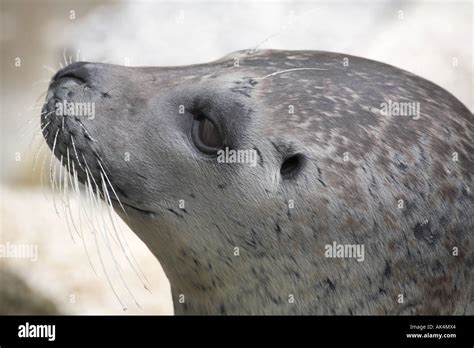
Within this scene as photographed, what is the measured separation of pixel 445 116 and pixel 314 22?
4.19 meters

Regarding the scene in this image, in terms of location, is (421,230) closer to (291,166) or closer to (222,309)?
(291,166)

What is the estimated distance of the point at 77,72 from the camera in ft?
10.5

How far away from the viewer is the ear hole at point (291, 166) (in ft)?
9.70

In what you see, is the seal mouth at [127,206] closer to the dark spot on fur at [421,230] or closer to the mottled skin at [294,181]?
the mottled skin at [294,181]

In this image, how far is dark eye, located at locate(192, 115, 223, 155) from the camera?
9.89ft

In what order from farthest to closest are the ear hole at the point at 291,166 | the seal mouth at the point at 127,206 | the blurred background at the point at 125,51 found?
the blurred background at the point at 125,51 → the seal mouth at the point at 127,206 → the ear hole at the point at 291,166

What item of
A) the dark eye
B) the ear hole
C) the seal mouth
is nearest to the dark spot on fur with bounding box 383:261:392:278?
the ear hole

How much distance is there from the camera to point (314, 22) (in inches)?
283

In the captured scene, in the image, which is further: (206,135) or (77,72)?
(77,72)

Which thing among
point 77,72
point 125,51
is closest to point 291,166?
→ point 77,72

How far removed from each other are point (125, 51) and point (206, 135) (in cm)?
476

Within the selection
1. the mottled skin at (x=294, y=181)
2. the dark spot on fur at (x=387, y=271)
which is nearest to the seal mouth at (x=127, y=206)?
the mottled skin at (x=294, y=181)

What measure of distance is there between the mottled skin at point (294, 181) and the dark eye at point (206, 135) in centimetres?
3
